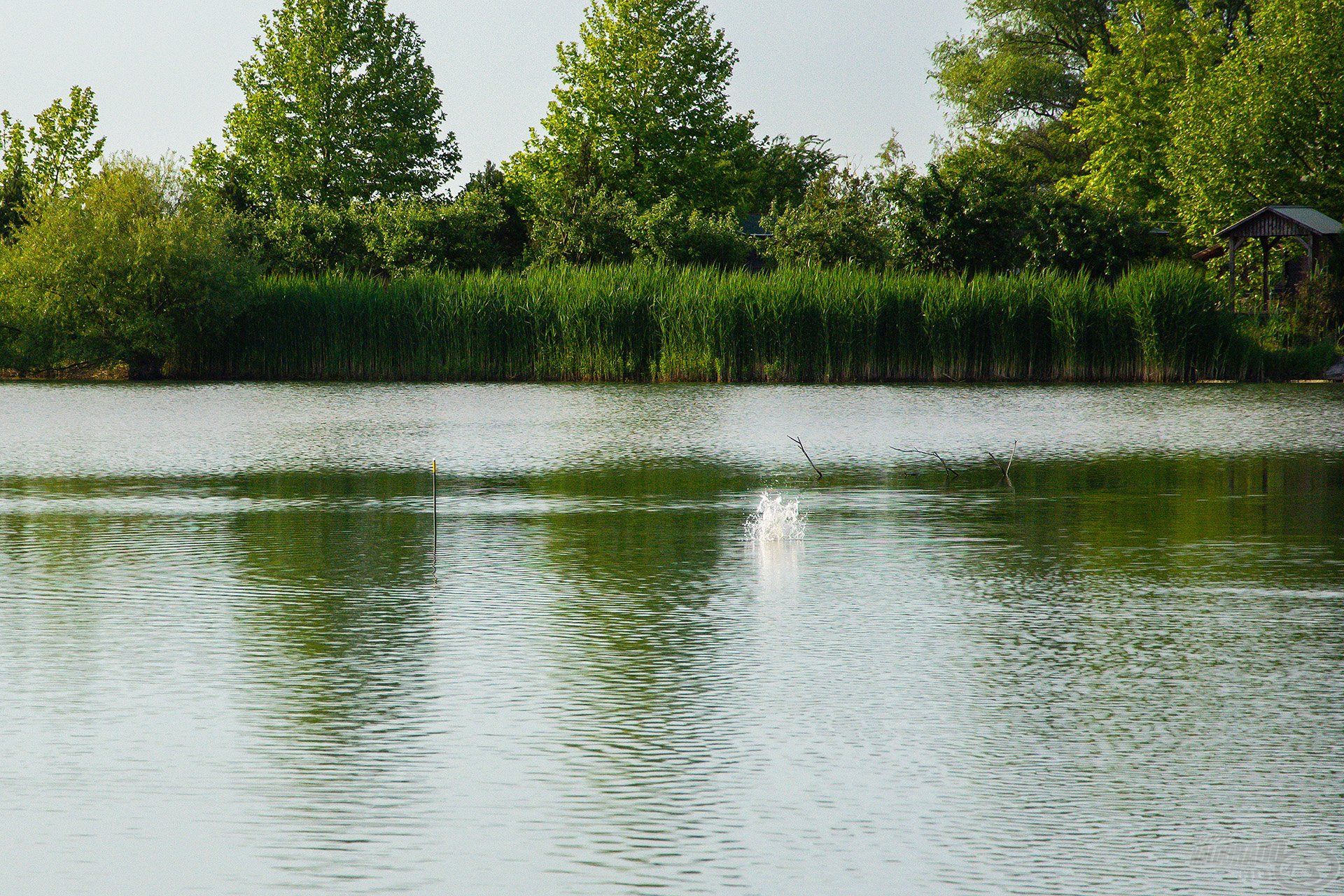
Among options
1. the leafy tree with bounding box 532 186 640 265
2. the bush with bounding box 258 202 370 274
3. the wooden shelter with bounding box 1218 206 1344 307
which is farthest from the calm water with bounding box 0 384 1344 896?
the bush with bounding box 258 202 370 274

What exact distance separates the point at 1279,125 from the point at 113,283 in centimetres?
3156

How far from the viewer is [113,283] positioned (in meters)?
35.2

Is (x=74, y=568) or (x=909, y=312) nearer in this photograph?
(x=74, y=568)

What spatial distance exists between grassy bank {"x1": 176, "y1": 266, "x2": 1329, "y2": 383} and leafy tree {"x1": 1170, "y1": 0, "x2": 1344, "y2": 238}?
1194 centimetres

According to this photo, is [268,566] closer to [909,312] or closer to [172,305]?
[909,312]

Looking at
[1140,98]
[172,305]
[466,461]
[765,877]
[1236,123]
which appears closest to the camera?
[765,877]

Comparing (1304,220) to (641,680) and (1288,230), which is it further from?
(641,680)

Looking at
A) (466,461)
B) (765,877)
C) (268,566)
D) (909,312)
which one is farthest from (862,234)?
(765,877)

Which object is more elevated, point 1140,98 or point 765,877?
point 1140,98

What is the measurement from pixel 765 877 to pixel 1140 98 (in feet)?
181

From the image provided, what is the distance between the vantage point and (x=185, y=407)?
2488 cm

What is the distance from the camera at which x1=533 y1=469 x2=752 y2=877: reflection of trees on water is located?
14.7 ft

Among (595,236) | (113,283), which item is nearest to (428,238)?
(595,236)

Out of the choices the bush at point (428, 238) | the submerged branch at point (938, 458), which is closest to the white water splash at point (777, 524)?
the submerged branch at point (938, 458)
